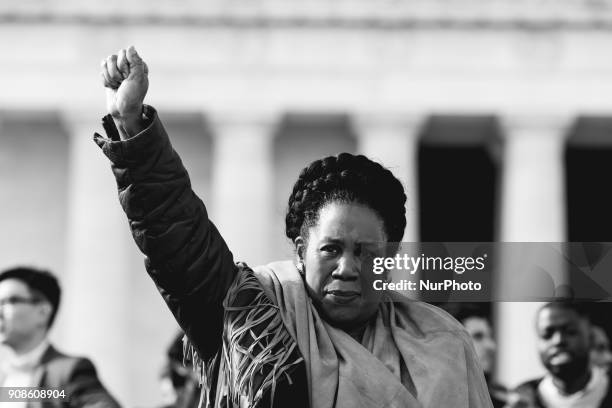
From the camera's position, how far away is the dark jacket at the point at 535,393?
12836 mm

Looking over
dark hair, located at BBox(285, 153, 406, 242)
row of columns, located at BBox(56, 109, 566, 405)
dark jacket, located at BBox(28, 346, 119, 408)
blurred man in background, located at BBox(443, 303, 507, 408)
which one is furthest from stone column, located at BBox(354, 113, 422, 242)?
dark hair, located at BBox(285, 153, 406, 242)

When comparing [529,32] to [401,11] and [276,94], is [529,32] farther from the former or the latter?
[276,94]

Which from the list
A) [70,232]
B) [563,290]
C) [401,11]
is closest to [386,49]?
[401,11]

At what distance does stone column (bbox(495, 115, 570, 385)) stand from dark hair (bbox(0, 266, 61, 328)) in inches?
1474

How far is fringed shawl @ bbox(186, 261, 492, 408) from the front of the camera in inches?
235

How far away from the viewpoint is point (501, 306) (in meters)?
55.4

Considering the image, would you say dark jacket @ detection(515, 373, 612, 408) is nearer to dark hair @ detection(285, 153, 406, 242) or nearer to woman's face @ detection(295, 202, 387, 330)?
dark hair @ detection(285, 153, 406, 242)

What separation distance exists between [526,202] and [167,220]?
49808mm

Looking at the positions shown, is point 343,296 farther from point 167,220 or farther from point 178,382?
point 178,382

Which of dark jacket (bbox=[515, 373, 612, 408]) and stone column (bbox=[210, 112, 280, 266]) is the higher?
stone column (bbox=[210, 112, 280, 266])

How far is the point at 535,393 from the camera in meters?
13.0

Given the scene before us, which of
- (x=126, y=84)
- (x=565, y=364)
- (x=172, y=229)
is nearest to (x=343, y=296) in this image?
(x=172, y=229)

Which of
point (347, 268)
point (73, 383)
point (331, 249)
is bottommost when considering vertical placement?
point (347, 268)

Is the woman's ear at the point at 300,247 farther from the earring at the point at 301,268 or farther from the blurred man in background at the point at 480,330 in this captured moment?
the blurred man in background at the point at 480,330
